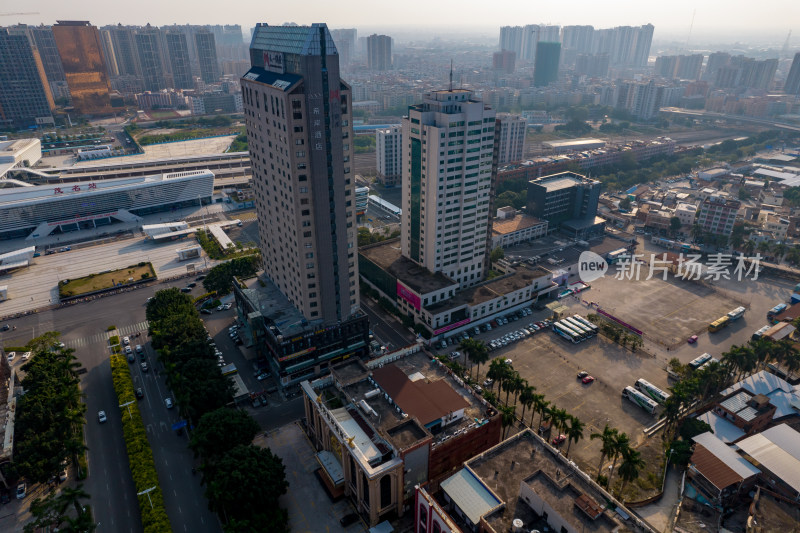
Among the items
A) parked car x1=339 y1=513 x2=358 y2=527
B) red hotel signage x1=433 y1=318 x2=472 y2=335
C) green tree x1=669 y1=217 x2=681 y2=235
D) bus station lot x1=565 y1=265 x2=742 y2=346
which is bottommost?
parked car x1=339 y1=513 x2=358 y2=527

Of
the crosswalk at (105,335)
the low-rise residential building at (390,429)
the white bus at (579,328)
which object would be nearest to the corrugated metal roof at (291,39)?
the low-rise residential building at (390,429)

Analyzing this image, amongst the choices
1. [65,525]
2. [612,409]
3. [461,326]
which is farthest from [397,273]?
[65,525]

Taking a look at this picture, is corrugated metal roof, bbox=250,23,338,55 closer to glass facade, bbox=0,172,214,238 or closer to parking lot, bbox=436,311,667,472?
parking lot, bbox=436,311,667,472

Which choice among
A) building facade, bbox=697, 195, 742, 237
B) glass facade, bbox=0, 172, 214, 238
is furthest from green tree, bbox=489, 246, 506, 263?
glass facade, bbox=0, 172, 214, 238

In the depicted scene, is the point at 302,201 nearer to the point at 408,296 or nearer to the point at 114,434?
the point at 408,296

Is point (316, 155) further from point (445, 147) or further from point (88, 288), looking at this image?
point (88, 288)

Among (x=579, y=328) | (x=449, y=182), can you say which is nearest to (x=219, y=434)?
(x=449, y=182)
